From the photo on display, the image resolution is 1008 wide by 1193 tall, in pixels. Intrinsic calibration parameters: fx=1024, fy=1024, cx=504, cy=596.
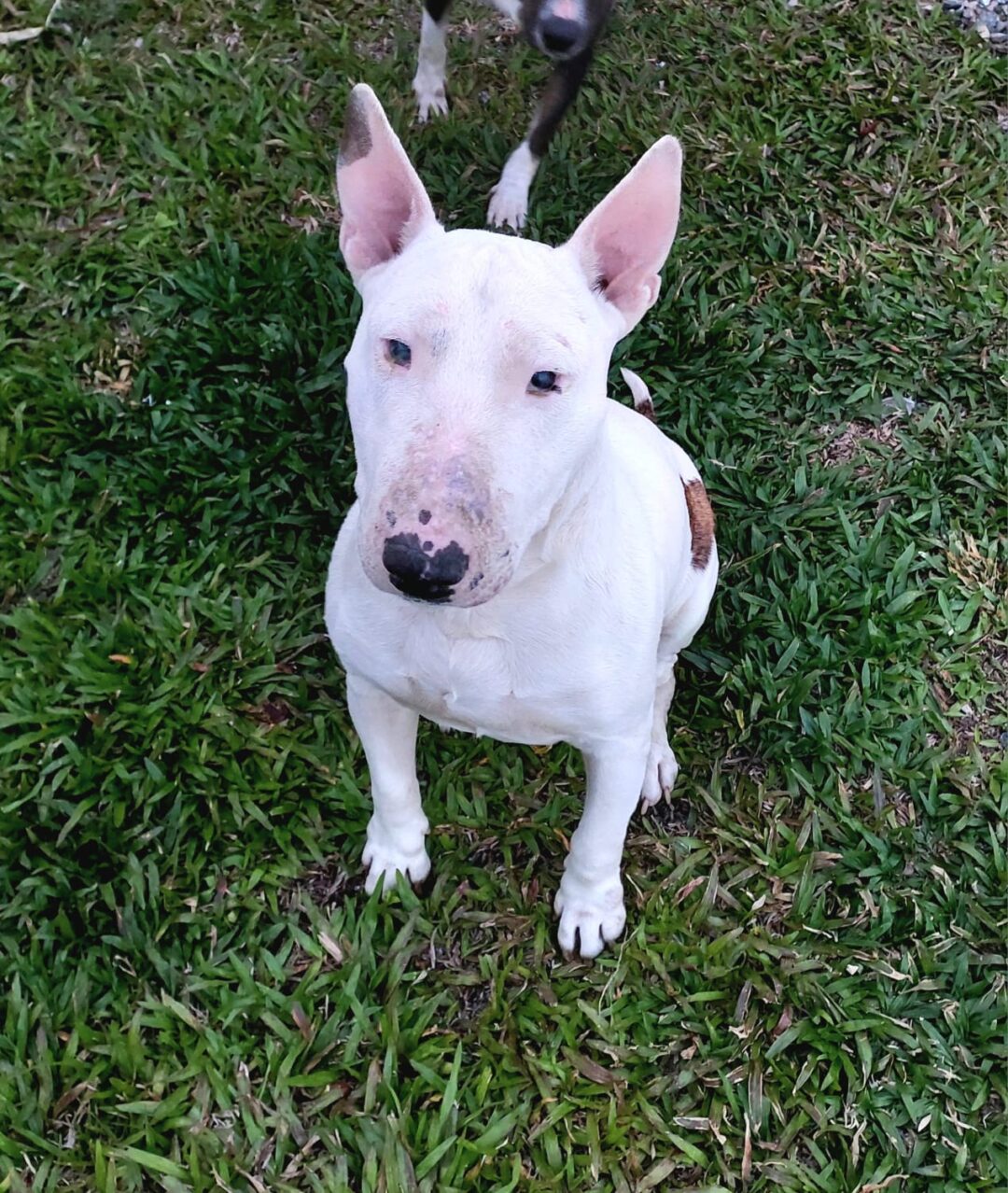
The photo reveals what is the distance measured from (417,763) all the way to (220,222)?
97.6 inches

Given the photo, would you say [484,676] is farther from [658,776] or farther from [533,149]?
[533,149]

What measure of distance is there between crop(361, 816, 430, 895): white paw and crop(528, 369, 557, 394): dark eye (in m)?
1.58

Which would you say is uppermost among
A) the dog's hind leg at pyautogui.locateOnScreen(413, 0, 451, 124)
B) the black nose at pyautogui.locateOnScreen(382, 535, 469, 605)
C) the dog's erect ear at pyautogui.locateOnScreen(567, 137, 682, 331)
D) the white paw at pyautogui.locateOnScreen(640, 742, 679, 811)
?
the dog's erect ear at pyautogui.locateOnScreen(567, 137, 682, 331)

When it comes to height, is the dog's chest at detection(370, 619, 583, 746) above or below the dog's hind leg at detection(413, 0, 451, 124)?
below

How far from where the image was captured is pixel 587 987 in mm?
2896

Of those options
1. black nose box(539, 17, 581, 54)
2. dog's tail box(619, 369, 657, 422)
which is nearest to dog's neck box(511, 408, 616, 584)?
dog's tail box(619, 369, 657, 422)

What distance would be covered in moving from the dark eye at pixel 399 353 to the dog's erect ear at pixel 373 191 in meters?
0.45

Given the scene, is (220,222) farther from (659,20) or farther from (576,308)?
(576,308)

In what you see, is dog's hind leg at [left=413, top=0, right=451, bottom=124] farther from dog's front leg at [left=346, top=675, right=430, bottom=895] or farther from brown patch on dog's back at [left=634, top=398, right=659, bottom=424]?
dog's front leg at [left=346, top=675, right=430, bottom=895]

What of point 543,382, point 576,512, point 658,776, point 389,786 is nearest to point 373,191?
point 543,382

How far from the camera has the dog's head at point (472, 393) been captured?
5.29 feet

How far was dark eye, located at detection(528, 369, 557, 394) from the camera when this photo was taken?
172 centimetres

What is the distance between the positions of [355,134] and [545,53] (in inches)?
86.2

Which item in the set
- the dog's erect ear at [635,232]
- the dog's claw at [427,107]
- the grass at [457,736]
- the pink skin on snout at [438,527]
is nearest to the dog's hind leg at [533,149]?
the grass at [457,736]
